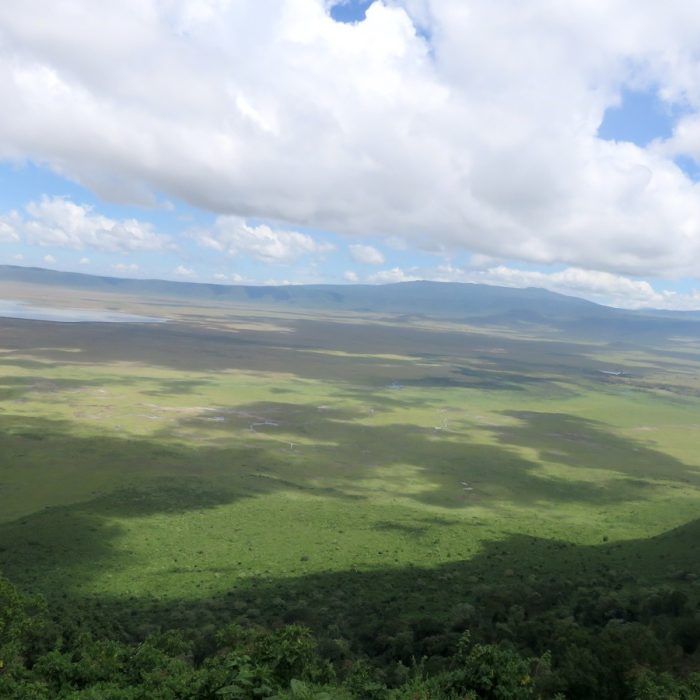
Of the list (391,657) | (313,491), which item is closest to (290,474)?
(313,491)

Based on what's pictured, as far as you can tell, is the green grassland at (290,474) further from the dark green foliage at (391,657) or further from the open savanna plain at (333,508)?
the dark green foliage at (391,657)

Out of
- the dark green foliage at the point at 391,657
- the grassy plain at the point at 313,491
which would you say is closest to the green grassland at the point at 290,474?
the grassy plain at the point at 313,491

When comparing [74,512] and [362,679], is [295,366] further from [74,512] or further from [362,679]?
[362,679]

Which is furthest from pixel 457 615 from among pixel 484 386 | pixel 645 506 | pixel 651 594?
pixel 484 386

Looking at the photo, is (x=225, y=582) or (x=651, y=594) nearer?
(x=651, y=594)

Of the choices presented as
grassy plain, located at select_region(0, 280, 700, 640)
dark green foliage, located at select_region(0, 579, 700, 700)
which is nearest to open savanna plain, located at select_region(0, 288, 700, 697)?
grassy plain, located at select_region(0, 280, 700, 640)
